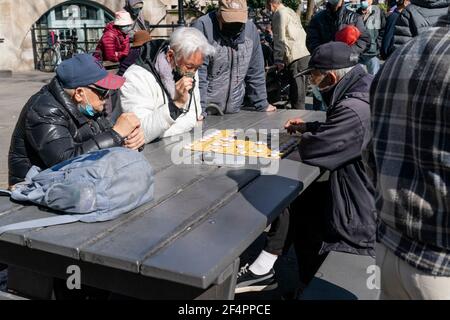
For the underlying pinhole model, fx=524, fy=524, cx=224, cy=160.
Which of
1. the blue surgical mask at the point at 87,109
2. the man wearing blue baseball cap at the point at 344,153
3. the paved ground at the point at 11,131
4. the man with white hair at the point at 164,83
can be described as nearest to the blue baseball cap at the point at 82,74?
the blue surgical mask at the point at 87,109

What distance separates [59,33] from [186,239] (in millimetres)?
13983

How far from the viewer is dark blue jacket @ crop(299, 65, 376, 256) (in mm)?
2709

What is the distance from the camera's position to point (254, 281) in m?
3.29

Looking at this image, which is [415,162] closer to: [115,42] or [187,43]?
[187,43]

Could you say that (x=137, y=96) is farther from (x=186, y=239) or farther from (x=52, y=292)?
(x=186, y=239)

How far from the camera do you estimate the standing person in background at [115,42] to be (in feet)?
21.4

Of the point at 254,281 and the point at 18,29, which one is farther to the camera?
the point at 18,29

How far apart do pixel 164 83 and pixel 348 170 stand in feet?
4.29

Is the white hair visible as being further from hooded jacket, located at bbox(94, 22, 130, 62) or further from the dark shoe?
hooded jacket, located at bbox(94, 22, 130, 62)

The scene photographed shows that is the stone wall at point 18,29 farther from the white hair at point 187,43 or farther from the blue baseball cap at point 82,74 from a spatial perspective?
the blue baseball cap at point 82,74

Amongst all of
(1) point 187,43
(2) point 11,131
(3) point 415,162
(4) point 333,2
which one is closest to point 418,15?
(4) point 333,2

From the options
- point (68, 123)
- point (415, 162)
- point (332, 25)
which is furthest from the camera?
point (332, 25)

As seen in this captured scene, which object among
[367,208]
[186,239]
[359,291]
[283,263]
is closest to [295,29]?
[283,263]

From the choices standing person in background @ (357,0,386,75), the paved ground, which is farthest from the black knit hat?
standing person in background @ (357,0,386,75)
